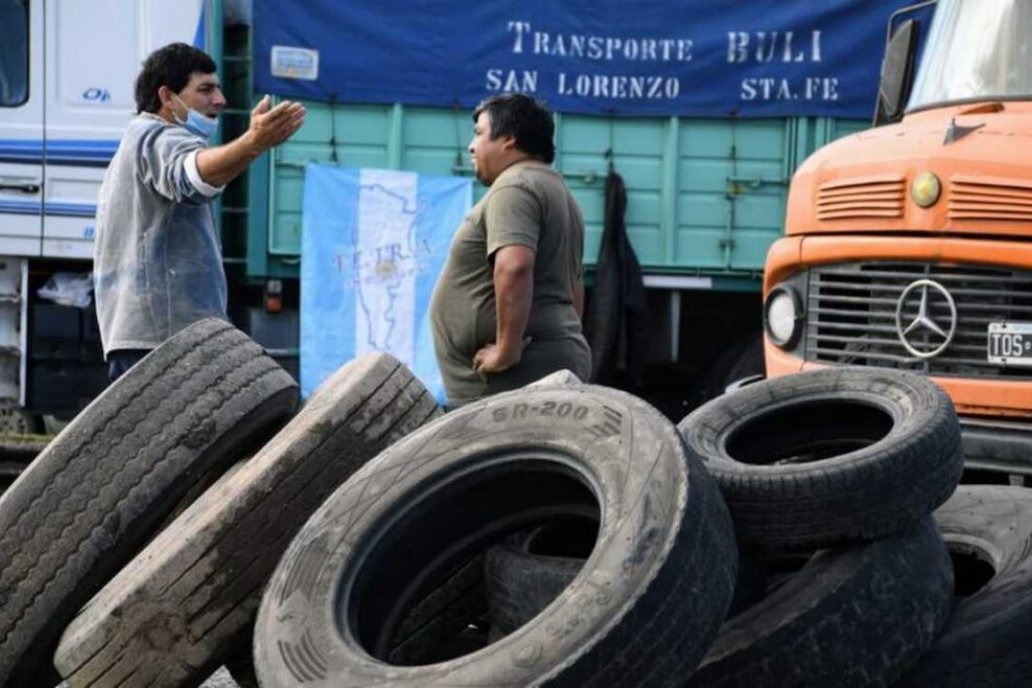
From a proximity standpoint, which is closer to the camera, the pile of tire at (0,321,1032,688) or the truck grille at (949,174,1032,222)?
the pile of tire at (0,321,1032,688)

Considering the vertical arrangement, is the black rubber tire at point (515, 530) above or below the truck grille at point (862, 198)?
below

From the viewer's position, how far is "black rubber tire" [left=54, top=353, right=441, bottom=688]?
13.6 ft

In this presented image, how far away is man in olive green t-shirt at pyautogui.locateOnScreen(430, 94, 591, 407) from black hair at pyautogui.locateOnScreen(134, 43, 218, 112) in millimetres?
993

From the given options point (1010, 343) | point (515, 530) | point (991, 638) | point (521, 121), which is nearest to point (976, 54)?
point (1010, 343)

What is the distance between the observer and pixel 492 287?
5949 mm

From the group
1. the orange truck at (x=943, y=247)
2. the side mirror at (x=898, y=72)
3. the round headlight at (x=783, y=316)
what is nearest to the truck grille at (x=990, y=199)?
the orange truck at (x=943, y=247)

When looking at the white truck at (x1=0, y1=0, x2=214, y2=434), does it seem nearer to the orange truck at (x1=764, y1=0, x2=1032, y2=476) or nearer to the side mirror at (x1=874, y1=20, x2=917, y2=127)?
the side mirror at (x1=874, y1=20, x2=917, y2=127)

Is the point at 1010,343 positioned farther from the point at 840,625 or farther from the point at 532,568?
the point at 532,568

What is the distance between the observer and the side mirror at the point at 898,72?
7379mm

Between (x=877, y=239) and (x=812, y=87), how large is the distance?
529 centimetres

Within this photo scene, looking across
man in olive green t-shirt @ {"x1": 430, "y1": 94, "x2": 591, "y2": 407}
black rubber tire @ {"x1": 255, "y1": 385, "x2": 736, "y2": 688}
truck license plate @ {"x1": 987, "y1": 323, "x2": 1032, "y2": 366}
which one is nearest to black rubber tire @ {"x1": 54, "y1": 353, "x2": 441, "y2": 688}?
black rubber tire @ {"x1": 255, "y1": 385, "x2": 736, "y2": 688}

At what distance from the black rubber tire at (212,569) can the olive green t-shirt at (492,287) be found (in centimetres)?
147

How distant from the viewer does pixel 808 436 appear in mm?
4770

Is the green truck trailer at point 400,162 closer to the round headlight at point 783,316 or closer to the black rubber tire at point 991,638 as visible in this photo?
the round headlight at point 783,316
